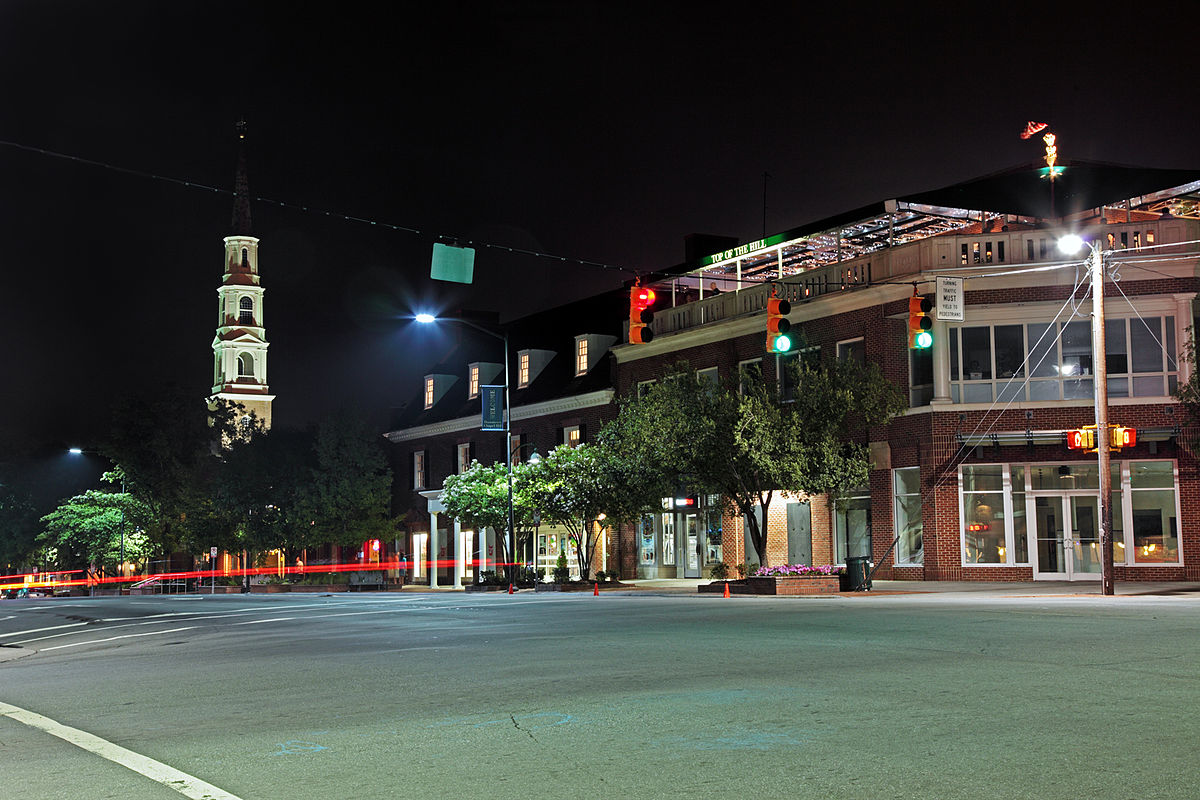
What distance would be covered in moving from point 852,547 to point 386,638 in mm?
21231

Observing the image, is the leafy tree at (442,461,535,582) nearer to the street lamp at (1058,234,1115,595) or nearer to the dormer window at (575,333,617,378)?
the dormer window at (575,333,617,378)

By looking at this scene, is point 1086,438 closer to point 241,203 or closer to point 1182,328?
point 1182,328

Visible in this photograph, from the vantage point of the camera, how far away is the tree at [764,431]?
31250 mm

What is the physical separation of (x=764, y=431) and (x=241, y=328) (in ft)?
270

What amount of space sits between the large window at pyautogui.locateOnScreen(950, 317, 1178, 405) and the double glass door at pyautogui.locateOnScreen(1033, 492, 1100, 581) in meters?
2.90

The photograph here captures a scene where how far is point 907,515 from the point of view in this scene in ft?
114

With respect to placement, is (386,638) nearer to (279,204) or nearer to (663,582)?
(279,204)

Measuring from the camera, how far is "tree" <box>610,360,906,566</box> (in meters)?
Answer: 31.2

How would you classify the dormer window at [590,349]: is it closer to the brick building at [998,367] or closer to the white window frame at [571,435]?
the white window frame at [571,435]

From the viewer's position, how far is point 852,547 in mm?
36781

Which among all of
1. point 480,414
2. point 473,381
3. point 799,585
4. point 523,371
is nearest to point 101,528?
point 473,381

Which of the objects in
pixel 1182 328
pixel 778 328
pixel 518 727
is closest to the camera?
pixel 518 727

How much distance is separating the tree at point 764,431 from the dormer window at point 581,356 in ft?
54.7

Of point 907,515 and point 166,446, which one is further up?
point 166,446
